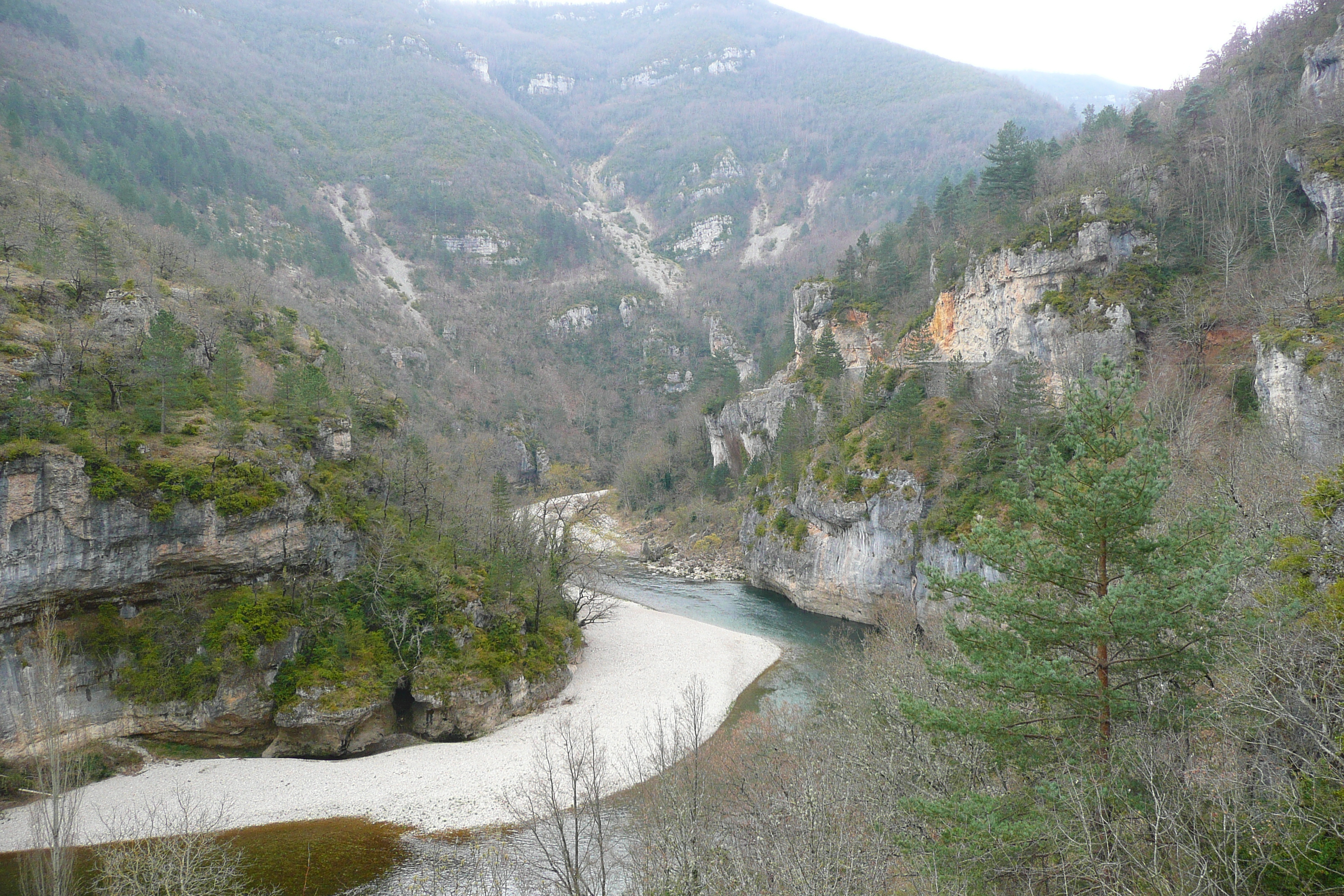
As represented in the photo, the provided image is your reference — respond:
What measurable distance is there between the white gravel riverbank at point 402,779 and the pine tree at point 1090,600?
1458 cm

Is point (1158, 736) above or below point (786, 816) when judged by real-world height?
above

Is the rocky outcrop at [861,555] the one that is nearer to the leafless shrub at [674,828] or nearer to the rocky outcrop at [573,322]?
the leafless shrub at [674,828]

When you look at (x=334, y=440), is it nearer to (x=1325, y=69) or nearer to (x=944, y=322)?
(x=944, y=322)

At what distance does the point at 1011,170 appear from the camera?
148 ft

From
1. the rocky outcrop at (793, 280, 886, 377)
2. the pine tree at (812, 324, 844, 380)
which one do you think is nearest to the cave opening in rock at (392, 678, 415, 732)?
the pine tree at (812, 324, 844, 380)

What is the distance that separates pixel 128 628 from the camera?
67.8 ft

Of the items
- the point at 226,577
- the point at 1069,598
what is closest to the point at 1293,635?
the point at 1069,598

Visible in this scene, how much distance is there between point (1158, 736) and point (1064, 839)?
1.87 metres

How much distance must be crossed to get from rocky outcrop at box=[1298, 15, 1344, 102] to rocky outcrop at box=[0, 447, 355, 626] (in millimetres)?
53318

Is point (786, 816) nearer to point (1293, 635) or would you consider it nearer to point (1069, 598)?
point (1069, 598)

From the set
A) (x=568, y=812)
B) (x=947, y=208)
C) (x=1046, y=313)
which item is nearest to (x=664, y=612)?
(x=568, y=812)

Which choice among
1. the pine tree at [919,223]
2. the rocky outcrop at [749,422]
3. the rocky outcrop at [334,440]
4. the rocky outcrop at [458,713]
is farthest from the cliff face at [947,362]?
the rocky outcrop at [334,440]

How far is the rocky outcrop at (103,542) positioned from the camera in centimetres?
1833

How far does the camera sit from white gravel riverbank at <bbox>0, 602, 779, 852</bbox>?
1825 cm
